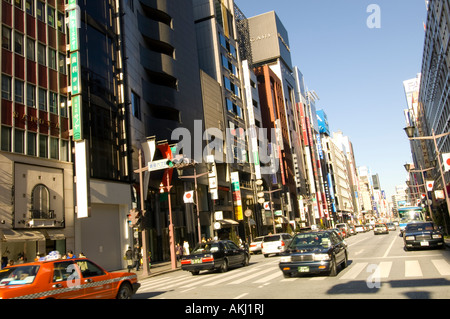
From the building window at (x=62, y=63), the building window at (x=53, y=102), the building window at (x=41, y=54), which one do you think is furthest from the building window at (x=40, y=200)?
the building window at (x=62, y=63)

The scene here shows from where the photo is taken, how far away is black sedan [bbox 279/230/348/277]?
42.6 feet

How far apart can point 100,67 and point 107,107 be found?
3.41 meters

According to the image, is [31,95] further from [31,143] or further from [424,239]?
[424,239]

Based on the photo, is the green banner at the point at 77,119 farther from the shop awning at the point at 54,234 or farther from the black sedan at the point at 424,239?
the black sedan at the point at 424,239

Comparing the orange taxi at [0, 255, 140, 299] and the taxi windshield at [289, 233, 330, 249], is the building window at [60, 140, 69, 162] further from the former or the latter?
the taxi windshield at [289, 233, 330, 249]

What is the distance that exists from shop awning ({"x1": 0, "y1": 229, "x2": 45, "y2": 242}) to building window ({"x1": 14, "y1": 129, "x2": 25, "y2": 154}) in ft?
16.8

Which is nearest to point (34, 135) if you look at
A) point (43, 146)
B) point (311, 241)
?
point (43, 146)

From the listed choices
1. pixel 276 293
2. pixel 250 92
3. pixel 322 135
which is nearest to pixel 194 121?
pixel 250 92

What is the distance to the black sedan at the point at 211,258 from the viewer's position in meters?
18.3

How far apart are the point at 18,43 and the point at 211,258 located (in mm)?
19674

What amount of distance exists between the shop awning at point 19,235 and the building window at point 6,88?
8415 mm

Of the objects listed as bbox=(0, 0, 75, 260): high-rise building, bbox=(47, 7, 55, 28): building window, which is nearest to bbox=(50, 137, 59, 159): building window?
bbox=(0, 0, 75, 260): high-rise building

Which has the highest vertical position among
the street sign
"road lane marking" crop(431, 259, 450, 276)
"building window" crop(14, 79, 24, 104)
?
"building window" crop(14, 79, 24, 104)

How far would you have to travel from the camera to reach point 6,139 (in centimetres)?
2327
